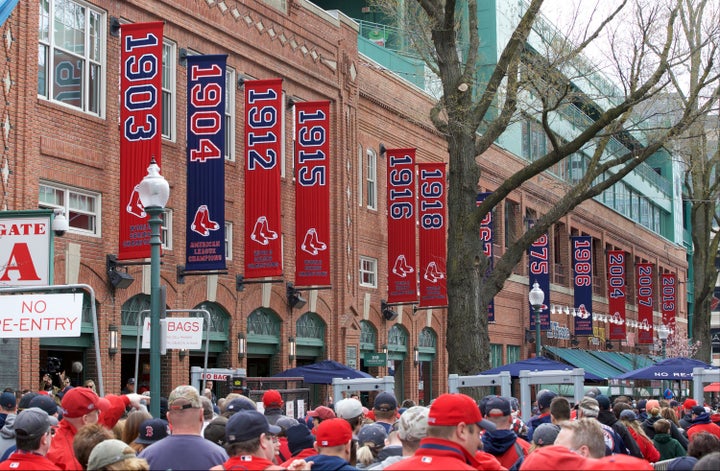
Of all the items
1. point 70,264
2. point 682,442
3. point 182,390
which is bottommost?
point 682,442

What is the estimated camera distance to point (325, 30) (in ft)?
107

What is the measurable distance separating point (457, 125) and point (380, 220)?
1267 cm

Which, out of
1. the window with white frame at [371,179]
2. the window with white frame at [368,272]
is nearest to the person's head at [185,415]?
the window with white frame at [368,272]

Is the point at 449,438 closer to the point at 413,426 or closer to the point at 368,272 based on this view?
the point at 413,426

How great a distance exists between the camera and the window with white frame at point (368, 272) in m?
34.6

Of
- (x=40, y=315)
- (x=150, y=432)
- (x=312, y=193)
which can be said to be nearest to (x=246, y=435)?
(x=150, y=432)

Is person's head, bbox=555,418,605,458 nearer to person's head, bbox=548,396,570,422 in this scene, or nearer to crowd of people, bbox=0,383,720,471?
crowd of people, bbox=0,383,720,471

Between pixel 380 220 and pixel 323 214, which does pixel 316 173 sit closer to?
pixel 323 214

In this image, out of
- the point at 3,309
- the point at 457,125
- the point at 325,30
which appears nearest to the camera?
the point at 3,309

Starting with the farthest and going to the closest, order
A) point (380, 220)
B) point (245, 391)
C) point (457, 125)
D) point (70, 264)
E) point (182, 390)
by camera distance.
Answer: point (380, 220), point (457, 125), point (70, 264), point (245, 391), point (182, 390)

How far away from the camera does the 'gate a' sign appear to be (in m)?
15.1

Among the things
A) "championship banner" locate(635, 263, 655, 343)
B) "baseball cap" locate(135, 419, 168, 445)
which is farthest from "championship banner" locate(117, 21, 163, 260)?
"championship banner" locate(635, 263, 655, 343)

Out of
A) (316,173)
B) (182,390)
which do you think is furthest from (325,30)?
(182,390)

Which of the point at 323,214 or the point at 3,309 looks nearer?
the point at 3,309
